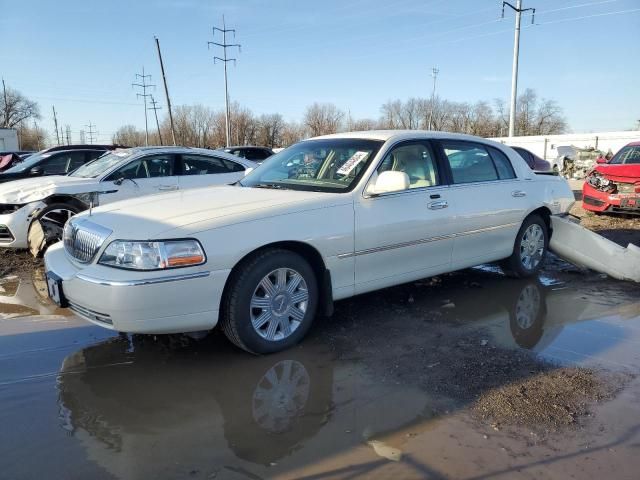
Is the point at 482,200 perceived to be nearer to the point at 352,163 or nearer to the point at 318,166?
the point at 352,163

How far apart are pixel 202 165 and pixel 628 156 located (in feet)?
28.4

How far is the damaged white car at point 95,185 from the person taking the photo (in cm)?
692

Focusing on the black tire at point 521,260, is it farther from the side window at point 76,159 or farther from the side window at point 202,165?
the side window at point 76,159

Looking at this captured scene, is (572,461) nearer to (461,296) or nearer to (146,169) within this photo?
(461,296)

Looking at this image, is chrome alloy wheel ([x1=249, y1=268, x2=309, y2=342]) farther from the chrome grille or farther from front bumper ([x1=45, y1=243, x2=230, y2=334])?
Answer: the chrome grille

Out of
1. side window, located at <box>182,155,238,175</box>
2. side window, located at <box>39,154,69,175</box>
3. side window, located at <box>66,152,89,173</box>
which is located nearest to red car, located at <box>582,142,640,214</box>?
side window, located at <box>182,155,238,175</box>

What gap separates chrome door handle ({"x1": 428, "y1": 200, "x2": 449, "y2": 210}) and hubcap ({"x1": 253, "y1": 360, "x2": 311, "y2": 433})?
6.28 feet

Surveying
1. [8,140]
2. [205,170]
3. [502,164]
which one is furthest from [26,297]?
[8,140]

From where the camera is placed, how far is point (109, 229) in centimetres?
360

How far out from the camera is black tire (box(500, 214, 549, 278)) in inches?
232

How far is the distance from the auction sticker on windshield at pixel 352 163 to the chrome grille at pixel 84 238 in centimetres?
197

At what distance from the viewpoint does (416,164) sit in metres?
4.89

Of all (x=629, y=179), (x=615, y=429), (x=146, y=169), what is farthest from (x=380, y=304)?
(x=629, y=179)

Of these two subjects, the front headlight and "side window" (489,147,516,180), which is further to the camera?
"side window" (489,147,516,180)
